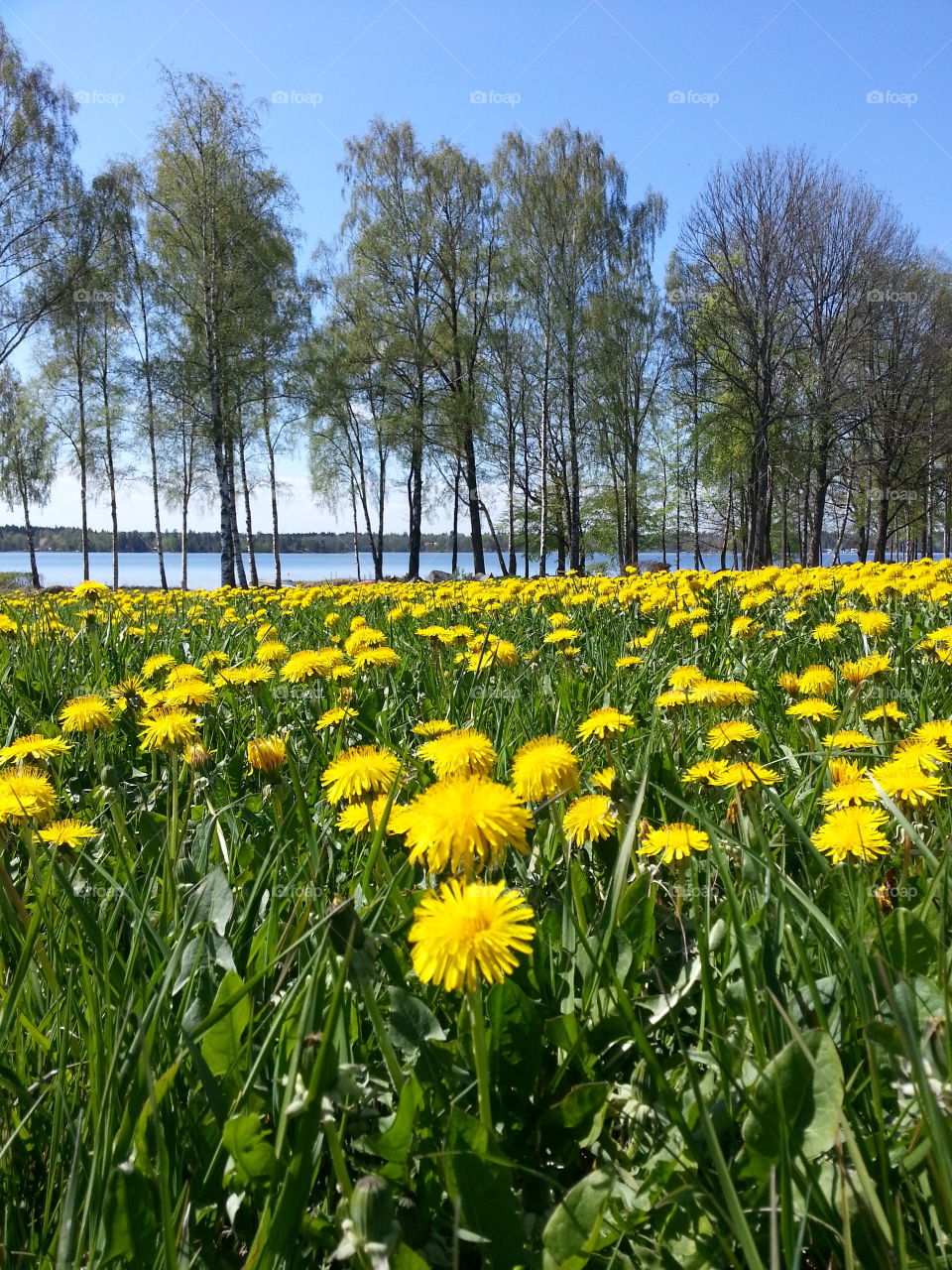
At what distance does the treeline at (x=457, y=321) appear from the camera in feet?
68.1

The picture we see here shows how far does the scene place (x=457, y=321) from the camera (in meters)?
25.6

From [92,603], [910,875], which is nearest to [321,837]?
[910,875]

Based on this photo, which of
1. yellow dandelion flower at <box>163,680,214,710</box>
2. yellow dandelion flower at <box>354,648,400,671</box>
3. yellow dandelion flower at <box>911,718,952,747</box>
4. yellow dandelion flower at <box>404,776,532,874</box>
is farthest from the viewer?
yellow dandelion flower at <box>354,648,400,671</box>

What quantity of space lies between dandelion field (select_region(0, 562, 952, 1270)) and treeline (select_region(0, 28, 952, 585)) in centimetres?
2042

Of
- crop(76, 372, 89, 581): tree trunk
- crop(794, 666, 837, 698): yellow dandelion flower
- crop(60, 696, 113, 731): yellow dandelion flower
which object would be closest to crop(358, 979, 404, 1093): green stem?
crop(60, 696, 113, 731): yellow dandelion flower

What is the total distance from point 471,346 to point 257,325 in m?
6.64

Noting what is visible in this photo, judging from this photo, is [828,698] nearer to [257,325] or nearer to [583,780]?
[583,780]

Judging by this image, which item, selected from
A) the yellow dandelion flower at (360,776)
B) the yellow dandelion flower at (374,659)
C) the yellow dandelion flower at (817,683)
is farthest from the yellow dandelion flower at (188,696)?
the yellow dandelion flower at (817,683)

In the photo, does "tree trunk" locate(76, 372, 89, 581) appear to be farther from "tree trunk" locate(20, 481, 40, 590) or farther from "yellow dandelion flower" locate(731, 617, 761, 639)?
"yellow dandelion flower" locate(731, 617, 761, 639)

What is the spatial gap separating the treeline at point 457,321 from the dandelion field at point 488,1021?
2042 cm

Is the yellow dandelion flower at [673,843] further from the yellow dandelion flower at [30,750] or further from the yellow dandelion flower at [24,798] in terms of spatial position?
the yellow dandelion flower at [30,750]

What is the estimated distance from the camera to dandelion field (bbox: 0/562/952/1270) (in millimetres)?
590
